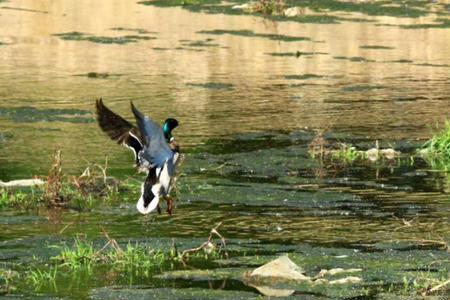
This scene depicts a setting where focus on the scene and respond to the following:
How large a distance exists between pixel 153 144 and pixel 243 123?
370 inches

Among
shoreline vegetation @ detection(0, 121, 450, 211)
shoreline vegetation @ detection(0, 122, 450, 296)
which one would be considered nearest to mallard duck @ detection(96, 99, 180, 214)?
shoreline vegetation @ detection(0, 122, 450, 296)

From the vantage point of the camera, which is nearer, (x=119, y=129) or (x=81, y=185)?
(x=119, y=129)

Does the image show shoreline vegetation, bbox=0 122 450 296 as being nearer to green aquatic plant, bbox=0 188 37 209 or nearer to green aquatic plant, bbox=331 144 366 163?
green aquatic plant, bbox=0 188 37 209

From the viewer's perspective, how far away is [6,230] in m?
13.3

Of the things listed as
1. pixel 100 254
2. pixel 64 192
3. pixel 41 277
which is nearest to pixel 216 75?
pixel 64 192

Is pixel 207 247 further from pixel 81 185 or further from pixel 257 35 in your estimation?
pixel 257 35

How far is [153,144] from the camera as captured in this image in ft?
40.0

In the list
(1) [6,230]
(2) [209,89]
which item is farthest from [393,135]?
(1) [6,230]

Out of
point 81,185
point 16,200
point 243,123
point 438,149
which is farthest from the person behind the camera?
point 243,123

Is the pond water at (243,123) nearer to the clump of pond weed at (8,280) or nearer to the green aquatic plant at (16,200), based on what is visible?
the clump of pond weed at (8,280)

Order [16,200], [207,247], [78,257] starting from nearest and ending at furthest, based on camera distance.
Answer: [78,257]
[207,247]
[16,200]

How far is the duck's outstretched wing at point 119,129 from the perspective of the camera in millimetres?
12344

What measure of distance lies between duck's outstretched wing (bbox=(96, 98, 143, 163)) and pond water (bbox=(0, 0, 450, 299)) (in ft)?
3.03

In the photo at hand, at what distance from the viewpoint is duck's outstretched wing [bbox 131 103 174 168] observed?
11.8m
